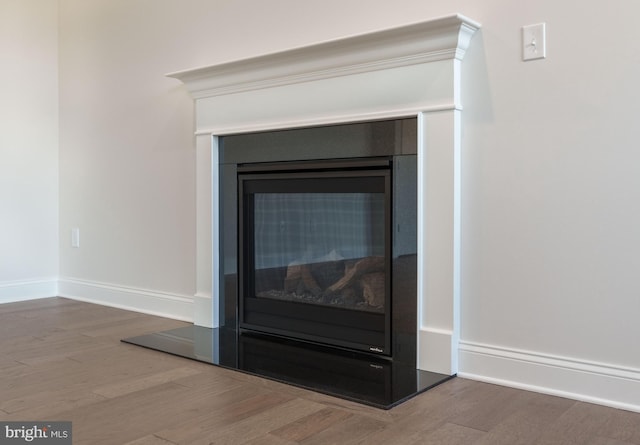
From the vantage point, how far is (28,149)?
392 centimetres

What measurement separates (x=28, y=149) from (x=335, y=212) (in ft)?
7.55

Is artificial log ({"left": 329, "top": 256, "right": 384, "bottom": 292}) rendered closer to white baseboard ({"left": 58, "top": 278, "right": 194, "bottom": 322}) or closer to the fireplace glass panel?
the fireplace glass panel

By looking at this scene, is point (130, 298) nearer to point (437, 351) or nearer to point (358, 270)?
point (358, 270)

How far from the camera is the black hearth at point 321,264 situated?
2.34 meters

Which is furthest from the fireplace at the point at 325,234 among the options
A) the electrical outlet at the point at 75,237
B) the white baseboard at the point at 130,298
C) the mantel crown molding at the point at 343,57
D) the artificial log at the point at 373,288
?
the electrical outlet at the point at 75,237

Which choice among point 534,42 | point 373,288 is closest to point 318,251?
point 373,288

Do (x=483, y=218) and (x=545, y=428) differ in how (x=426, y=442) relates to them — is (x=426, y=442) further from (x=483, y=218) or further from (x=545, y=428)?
(x=483, y=218)

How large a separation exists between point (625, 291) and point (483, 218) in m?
0.52

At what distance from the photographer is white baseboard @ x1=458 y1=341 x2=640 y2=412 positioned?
→ 75.5 inches

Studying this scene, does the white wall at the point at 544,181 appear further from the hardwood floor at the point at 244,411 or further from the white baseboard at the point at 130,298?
the white baseboard at the point at 130,298

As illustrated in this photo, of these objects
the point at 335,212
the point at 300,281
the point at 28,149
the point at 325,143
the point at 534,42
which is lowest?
the point at 300,281

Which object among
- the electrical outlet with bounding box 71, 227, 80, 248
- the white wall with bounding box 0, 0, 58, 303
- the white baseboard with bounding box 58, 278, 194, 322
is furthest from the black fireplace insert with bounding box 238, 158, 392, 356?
the white wall with bounding box 0, 0, 58, 303

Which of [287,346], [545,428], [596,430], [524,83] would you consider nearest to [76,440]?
[287,346]

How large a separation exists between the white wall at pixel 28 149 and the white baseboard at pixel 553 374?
2871mm
